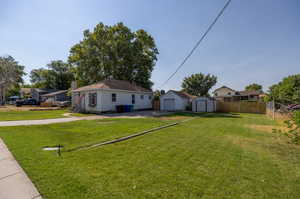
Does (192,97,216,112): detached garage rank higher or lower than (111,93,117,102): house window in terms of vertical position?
lower

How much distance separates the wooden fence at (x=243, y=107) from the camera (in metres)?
17.4

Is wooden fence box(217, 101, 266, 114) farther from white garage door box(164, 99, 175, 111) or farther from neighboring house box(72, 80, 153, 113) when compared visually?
neighboring house box(72, 80, 153, 113)

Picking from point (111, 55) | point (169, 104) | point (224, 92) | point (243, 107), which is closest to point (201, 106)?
point (169, 104)

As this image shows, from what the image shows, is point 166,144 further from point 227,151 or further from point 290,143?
point 290,143

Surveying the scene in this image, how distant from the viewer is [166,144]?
469 cm

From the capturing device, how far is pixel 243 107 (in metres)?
18.8

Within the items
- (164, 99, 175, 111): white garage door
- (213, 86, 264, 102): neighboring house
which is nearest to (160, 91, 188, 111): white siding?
(164, 99, 175, 111): white garage door

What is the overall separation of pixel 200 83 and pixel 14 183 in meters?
45.4

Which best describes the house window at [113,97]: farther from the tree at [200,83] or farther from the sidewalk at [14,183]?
the tree at [200,83]

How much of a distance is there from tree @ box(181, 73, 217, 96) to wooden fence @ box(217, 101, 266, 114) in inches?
950

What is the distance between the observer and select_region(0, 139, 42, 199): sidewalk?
6.71 ft

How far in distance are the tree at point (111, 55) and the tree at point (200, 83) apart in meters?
23.3

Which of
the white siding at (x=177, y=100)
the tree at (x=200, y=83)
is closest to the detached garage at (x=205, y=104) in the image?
the white siding at (x=177, y=100)

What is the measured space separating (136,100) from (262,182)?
17.7 m
